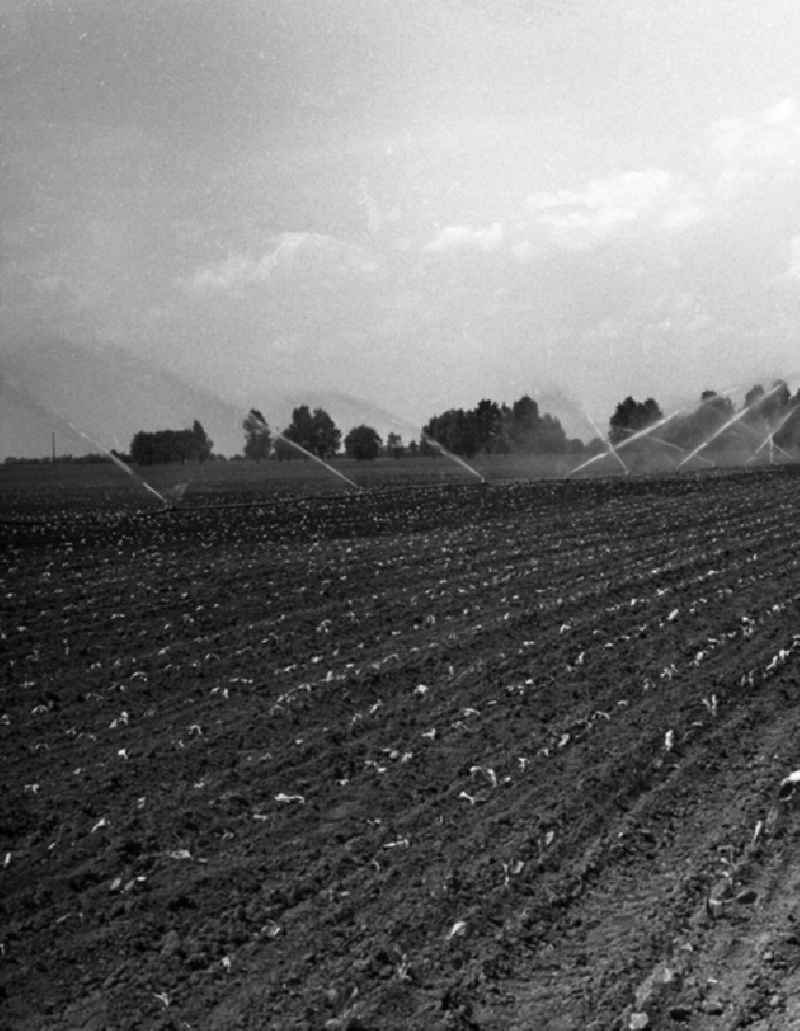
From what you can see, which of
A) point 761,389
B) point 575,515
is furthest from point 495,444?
point 575,515

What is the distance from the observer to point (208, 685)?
10.5 m

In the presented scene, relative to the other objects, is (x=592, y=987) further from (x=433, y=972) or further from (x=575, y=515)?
(x=575, y=515)

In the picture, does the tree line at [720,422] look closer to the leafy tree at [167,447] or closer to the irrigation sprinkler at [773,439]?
the irrigation sprinkler at [773,439]

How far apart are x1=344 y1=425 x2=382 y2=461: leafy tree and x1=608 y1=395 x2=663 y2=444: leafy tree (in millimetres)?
27343

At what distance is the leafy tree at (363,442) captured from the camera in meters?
110

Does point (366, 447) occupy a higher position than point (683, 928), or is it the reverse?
point (366, 447)

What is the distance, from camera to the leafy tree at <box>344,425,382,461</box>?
110m

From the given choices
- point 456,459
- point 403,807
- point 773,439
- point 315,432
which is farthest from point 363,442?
point 403,807

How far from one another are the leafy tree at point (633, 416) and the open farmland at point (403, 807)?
103 m

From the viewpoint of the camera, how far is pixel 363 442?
4326 inches

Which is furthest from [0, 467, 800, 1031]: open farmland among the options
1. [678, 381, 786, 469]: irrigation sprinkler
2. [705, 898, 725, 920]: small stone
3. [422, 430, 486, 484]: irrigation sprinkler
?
[678, 381, 786, 469]: irrigation sprinkler

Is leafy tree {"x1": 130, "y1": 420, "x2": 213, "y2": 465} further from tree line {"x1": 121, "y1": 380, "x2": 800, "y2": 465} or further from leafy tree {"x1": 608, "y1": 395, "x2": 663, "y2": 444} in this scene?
leafy tree {"x1": 608, "y1": 395, "x2": 663, "y2": 444}

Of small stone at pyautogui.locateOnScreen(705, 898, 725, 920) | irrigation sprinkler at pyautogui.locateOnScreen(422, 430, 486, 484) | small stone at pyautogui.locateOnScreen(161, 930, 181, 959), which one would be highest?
irrigation sprinkler at pyautogui.locateOnScreen(422, 430, 486, 484)

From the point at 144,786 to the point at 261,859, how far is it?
171 cm
